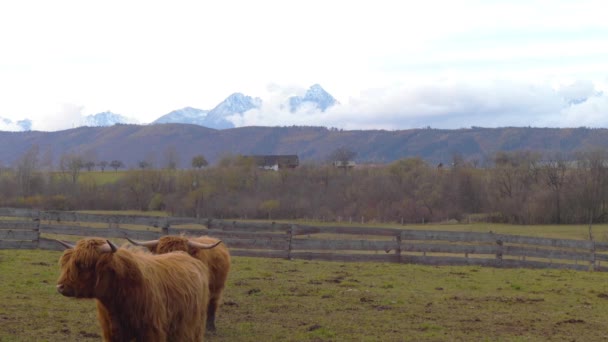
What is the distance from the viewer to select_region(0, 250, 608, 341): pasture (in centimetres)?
989

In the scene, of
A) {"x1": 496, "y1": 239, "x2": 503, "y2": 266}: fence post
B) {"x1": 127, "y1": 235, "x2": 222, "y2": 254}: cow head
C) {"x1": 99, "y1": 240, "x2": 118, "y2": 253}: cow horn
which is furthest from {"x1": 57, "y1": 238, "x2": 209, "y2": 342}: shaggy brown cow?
{"x1": 496, "y1": 239, "x2": 503, "y2": 266}: fence post

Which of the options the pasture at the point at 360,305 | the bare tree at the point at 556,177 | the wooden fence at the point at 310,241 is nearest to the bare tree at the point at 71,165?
the bare tree at the point at 556,177

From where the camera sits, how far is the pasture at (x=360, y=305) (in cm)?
989

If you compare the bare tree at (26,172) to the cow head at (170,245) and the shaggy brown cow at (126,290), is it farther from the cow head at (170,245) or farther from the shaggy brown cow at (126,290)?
the shaggy brown cow at (126,290)

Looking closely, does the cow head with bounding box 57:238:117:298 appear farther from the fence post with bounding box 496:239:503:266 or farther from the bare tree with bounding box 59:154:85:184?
the bare tree with bounding box 59:154:85:184

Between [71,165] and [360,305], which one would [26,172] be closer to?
[71,165]

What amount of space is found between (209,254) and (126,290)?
3.34 meters

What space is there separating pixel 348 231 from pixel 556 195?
4393 centimetres

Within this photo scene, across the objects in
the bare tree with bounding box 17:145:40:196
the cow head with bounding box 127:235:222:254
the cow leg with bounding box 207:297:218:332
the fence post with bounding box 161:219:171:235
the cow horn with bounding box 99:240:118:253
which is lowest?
the cow leg with bounding box 207:297:218:332

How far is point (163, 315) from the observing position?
266 inches

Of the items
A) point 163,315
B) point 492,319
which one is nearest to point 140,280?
point 163,315

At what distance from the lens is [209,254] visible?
32.2ft

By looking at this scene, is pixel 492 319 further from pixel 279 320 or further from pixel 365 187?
pixel 365 187

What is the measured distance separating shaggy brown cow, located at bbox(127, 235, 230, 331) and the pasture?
0.47 meters
